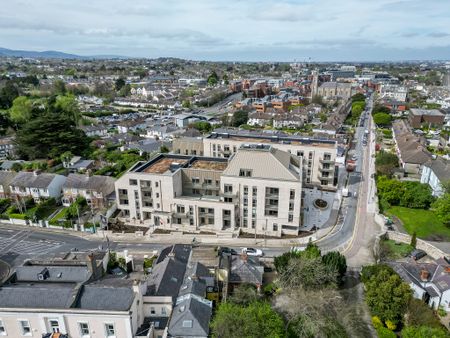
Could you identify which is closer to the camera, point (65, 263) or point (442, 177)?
point (65, 263)

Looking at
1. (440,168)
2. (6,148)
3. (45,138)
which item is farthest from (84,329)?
(6,148)

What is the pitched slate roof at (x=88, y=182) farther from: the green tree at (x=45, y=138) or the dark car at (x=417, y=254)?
the dark car at (x=417, y=254)

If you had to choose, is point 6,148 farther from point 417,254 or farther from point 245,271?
point 417,254

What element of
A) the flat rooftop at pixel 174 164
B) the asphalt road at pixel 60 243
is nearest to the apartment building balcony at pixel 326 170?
the asphalt road at pixel 60 243

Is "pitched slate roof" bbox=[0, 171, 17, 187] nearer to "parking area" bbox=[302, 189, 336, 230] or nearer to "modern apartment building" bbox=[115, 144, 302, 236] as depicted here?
"modern apartment building" bbox=[115, 144, 302, 236]

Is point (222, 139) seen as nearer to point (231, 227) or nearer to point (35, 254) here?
point (231, 227)

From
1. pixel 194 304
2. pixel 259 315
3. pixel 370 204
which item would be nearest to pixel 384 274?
pixel 259 315
